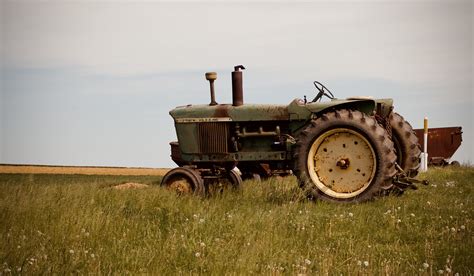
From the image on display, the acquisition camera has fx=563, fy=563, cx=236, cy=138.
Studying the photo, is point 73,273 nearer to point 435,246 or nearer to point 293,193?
point 435,246

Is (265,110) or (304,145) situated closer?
(304,145)

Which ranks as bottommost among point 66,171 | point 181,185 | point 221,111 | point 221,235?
point 66,171

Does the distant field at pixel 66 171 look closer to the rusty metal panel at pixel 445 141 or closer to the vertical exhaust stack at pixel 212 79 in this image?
the rusty metal panel at pixel 445 141

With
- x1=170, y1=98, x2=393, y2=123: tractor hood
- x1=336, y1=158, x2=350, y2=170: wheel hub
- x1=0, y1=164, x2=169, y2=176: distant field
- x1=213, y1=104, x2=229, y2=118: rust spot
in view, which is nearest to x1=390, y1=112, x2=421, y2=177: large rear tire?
x1=170, y1=98, x2=393, y2=123: tractor hood

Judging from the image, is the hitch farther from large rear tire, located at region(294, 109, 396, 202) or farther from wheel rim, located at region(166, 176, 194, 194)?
wheel rim, located at region(166, 176, 194, 194)

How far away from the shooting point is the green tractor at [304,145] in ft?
31.0

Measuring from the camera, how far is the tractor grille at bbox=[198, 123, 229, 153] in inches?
432

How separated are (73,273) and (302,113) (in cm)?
626

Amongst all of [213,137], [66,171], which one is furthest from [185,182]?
[66,171]

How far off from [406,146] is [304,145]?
247 centimetres

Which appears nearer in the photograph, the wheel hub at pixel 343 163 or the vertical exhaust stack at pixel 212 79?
the wheel hub at pixel 343 163

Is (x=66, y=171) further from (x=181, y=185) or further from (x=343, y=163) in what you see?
(x=343, y=163)

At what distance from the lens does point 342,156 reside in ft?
31.5

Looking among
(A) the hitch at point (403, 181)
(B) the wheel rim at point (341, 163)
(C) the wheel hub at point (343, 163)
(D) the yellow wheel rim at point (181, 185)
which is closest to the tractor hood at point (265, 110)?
(B) the wheel rim at point (341, 163)
